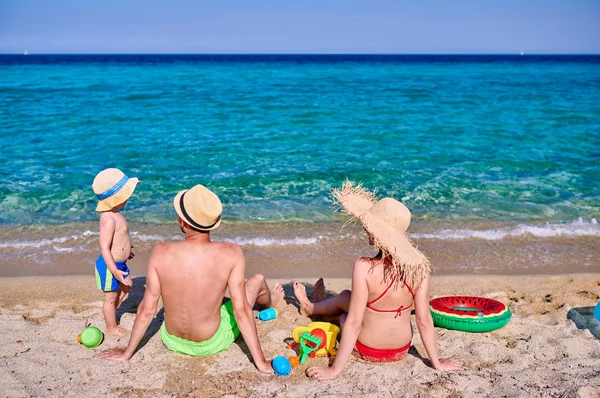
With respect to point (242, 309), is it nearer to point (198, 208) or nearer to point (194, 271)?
point (194, 271)

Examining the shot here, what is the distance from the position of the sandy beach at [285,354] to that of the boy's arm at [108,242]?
60cm

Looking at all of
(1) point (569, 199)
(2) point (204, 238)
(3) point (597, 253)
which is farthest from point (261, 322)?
(1) point (569, 199)

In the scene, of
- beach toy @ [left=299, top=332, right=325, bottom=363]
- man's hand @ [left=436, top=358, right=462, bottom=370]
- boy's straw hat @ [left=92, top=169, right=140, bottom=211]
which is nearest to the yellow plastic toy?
beach toy @ [left=299, top=332, right=325, bottom=363]

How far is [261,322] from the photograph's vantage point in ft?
16.5

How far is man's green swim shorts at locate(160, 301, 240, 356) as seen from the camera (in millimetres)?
4273

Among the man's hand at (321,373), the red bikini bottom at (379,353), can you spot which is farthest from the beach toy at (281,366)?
the red bikini bottom at (379,353)

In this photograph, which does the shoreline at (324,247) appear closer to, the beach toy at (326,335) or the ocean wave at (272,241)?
the ocean wave at (272,241)

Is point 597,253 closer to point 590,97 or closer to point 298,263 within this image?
point 298,263

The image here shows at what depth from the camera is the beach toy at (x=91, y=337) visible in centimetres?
443

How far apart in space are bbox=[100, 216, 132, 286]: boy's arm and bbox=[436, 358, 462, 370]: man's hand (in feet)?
8.87

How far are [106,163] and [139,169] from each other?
40.9 inches

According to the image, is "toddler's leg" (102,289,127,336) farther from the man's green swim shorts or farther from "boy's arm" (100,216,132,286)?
the man's green swim shorts

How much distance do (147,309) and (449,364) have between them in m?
2.30

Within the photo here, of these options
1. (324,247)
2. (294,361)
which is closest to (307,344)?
(294,361)
